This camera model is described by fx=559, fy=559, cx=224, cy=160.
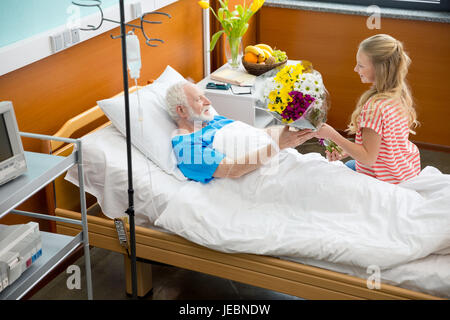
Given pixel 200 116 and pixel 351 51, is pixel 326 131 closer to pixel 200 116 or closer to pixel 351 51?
pixel 200 116

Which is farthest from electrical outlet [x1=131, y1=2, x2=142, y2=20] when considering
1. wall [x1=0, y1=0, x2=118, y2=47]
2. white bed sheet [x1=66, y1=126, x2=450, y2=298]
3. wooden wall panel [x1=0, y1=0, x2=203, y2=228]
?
white bed sheet [x1=66, y1=126, x2=450, y2=298]

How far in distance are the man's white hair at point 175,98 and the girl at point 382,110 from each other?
613 millimetres

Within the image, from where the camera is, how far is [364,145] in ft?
7.43

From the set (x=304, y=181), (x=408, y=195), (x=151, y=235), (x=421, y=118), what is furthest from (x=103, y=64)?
(x=421, y=118)

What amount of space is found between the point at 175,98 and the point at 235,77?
0.93m

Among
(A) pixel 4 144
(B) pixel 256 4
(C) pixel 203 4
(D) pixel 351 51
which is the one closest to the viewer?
(A) pixel 4 144

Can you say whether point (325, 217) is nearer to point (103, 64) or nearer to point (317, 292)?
point (317, 292)

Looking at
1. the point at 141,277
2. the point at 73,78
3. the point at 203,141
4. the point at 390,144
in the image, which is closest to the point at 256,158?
the point at 203,141

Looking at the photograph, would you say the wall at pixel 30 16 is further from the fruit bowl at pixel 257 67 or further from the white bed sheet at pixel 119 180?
the fruit bowl at pixel 257 67

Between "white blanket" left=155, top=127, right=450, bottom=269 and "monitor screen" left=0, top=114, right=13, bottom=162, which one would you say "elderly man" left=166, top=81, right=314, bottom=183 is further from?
"monitor screen" left=0, top=114, right=13, bottom=162

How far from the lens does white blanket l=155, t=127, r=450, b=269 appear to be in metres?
1.96

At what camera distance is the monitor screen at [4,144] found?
164cm

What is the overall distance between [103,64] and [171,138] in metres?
0.56

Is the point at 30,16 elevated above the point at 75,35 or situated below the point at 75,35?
above
